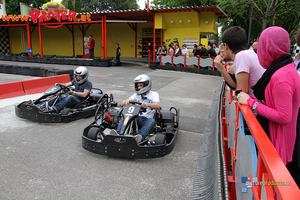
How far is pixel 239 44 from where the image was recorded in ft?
8.46

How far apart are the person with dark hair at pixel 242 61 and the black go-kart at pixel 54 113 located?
10.7 feet

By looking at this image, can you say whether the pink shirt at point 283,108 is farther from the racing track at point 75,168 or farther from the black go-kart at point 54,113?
the black go-kart at point 54,113

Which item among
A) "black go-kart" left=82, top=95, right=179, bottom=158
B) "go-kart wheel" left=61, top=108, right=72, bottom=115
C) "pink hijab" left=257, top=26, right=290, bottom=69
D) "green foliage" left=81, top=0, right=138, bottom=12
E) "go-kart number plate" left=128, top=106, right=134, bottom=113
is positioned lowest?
"black go-kart" left=82, top=95, right=179, bottom=158

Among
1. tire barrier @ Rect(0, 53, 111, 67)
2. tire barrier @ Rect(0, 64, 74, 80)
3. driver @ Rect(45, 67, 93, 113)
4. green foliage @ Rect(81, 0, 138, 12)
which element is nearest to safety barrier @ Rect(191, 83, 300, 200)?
driver @ Rect(45, 67, 93, 113)

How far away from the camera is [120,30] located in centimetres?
2161

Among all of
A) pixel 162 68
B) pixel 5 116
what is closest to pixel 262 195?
pixel 5 116

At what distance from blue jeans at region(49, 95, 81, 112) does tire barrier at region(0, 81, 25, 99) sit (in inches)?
120

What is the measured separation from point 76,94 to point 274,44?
4424 millimetres

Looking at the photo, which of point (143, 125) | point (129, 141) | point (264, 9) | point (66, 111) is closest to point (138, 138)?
point (129, 141)

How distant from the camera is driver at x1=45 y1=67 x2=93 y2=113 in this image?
16.9 ft

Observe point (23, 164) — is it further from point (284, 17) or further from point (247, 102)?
point (284, 17)

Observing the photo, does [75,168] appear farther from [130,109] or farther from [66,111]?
[66,111]

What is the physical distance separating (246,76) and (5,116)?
17.2 ft

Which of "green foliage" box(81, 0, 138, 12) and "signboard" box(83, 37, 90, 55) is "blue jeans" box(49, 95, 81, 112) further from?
"green foliage" box(81, 0, 138, 12)
